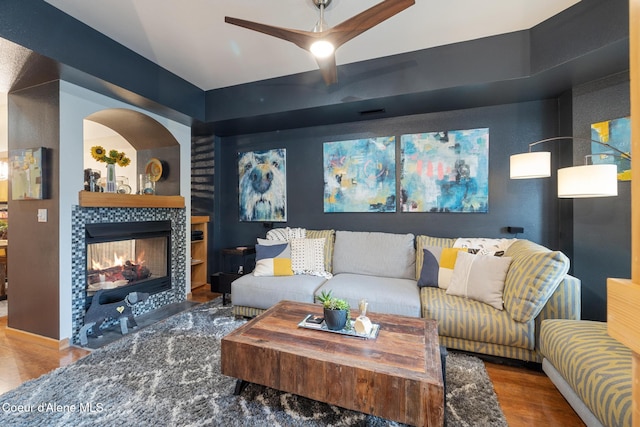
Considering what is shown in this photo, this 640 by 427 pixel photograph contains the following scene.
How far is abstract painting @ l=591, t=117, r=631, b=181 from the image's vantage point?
2270 mm

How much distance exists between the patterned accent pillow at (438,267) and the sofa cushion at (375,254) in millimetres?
305

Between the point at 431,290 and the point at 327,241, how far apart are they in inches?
50.3

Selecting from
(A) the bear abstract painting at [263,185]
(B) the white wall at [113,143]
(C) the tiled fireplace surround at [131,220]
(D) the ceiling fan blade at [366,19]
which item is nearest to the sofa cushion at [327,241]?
(A) the bear abstract painting at [263,185]

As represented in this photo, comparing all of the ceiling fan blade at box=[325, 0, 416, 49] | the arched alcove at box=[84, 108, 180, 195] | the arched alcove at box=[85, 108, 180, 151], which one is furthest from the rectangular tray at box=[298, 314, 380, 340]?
the arched alcove at box=[85, 108, 180, 151]

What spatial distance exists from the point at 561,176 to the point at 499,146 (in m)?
1.00

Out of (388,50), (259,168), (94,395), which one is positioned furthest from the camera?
(259,168)

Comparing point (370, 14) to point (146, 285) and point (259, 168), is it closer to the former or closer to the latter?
point (259, 168)

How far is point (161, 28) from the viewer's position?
7.75 ft

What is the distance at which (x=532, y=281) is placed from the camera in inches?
77.5

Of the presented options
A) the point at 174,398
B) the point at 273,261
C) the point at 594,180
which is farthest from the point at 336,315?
the point at 594,180

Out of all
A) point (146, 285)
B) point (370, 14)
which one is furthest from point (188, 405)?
point (370, 14)

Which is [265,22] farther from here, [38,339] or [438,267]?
[38,339]

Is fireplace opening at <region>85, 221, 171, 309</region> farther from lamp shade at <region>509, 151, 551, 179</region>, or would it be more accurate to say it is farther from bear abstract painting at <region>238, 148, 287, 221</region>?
lamp shade at <region>509, 151, 551, 179</region>

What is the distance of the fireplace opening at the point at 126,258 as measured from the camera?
2.80m
